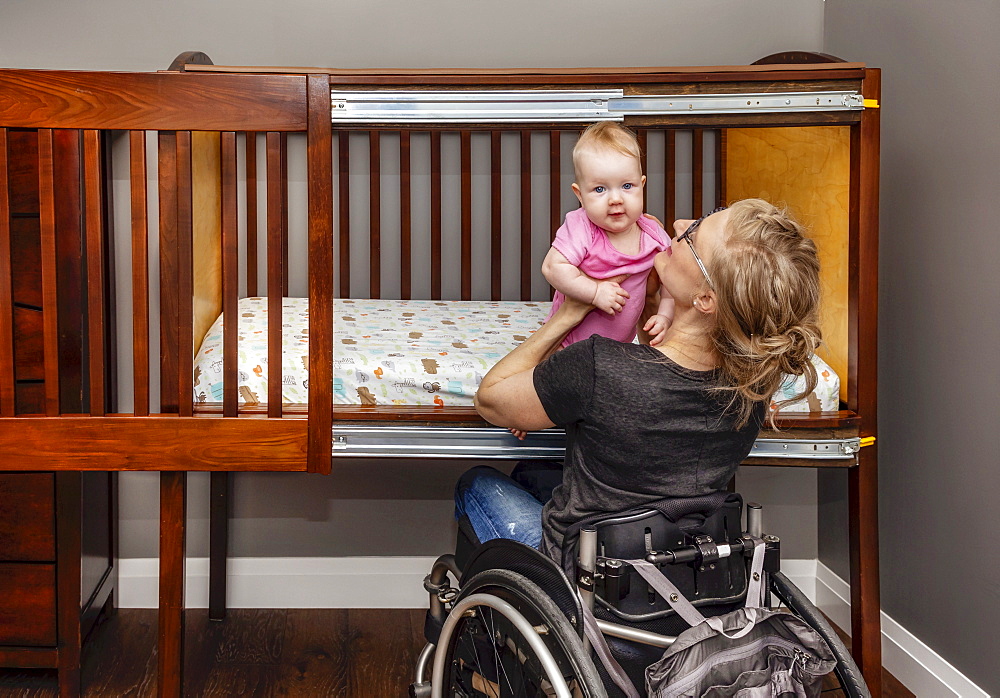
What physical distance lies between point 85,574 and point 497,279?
1.17 m

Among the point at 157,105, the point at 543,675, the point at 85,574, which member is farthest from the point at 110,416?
the point at 543,675

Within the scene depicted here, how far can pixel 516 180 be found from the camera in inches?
88.4

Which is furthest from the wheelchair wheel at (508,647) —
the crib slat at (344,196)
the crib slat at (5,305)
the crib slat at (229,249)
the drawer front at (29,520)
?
the crib slat at (344,196)

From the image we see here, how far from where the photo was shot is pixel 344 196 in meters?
2.15

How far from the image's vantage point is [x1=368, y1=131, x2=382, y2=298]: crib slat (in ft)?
7.02

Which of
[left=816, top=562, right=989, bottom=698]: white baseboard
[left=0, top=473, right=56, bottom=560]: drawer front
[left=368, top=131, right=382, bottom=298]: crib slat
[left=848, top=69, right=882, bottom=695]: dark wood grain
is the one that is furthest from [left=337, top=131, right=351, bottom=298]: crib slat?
[left=816, top=562, right=989, bottom=698]: white baseboard

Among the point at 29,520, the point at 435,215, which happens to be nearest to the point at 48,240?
the point at 29,520

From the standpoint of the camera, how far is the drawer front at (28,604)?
5.54ft

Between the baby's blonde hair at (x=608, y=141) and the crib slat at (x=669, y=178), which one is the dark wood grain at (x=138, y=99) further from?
the crib slat at (x=669, y=178)

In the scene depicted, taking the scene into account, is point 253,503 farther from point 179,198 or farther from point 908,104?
point 908,104

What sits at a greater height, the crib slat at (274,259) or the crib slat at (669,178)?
the crib slat at (669,178)

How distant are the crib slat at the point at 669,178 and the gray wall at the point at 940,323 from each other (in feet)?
1.61

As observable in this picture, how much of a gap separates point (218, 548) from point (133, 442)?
32.4 inches

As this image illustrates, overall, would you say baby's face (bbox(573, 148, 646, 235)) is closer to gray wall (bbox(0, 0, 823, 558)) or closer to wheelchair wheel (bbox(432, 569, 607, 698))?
wheelchair wheel (bbox(432, 569, 607, 698))
